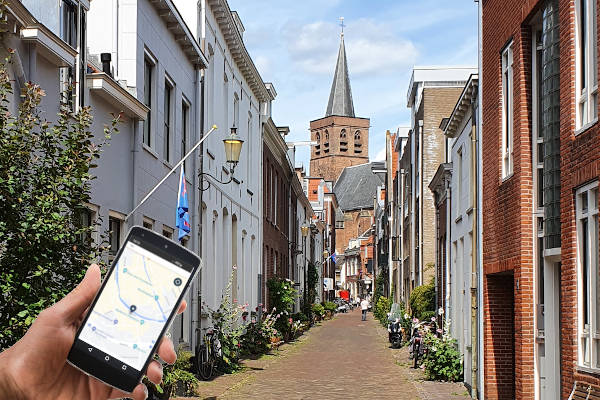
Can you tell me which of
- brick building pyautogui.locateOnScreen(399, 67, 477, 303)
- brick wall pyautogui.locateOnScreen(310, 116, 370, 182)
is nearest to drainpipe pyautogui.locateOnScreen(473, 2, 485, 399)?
brick building pyautogui.locateOnScreen(399, 67, 477, 303)

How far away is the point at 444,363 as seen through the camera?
2025cm

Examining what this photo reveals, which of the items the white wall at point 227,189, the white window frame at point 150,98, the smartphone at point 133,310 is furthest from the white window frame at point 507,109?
the smartphone at point 133,310

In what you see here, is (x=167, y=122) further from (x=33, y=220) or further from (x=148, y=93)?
(x=33, y=220)

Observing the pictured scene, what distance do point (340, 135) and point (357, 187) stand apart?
10.1m

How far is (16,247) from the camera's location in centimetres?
713

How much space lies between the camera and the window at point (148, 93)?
51.3 feet

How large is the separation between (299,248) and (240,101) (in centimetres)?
2411

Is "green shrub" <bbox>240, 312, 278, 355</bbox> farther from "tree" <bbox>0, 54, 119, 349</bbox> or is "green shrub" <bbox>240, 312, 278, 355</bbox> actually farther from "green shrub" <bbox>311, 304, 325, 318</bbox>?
"green shrub" <bbox>311, 304, 325, 318</bbox>

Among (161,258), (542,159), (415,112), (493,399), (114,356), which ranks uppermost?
(415,112)

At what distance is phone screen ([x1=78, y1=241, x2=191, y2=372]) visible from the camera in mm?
2477

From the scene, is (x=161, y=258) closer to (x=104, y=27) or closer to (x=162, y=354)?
(x=162, y=354)

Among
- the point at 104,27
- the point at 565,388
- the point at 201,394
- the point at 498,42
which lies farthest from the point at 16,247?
the point at 498,42

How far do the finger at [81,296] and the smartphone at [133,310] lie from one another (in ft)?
0.25

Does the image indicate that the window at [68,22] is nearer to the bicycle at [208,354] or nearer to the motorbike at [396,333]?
the bicycle at [208,354]
